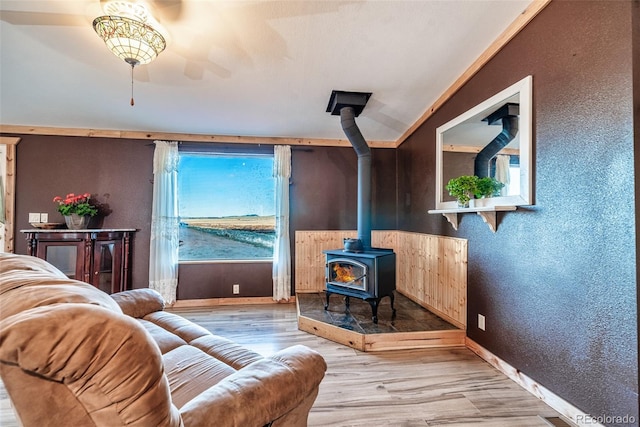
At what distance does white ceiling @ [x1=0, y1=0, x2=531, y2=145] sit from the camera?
79.7 inches

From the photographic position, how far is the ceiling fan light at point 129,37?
1.76m

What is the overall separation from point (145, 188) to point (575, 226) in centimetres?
457

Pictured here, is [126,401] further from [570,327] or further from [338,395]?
[570,327]

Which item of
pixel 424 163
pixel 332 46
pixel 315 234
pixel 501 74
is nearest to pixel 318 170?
pixel 315 234

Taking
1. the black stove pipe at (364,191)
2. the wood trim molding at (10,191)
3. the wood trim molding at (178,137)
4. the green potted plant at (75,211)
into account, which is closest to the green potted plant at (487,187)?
the black stove pipe at (364,191)

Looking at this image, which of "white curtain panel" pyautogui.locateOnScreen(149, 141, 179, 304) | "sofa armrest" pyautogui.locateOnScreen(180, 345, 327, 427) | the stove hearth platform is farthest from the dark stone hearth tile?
"white curtain panel" pyautogui.locateOnScreen(149, 141, 179, 304)

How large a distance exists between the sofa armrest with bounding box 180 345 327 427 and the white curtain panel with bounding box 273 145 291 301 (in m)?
2.83

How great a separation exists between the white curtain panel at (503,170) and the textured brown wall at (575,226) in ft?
0.73

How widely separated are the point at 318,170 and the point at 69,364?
12.7 ft

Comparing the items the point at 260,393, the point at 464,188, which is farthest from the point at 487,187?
the point at 260,393

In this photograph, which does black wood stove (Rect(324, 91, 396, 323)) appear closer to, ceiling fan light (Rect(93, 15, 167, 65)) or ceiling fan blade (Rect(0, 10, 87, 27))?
ceiling fan light (Rect(93, 15, 167, 65))

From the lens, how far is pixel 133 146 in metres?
3.96

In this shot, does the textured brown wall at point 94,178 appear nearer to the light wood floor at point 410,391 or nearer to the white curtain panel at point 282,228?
the white curtain panel at point 282,228

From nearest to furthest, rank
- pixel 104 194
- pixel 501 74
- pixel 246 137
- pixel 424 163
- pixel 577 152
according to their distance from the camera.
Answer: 1. pixel 577 152
2. pixel 501 74
3. pixel 424 163
4. pixel 104 194
5. pixel 246 137
